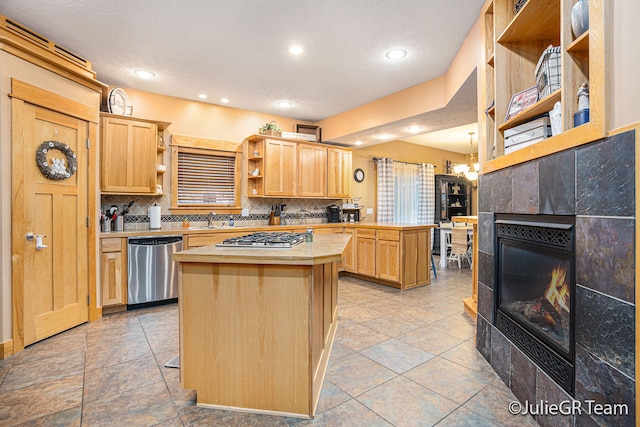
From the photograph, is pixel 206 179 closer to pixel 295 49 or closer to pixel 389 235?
pixel 295 49

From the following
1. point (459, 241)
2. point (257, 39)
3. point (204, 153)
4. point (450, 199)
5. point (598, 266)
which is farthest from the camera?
point (450, 199)

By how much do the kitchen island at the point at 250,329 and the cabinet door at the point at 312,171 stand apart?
3.49m

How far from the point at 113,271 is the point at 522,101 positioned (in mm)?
4135

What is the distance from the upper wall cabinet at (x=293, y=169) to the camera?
4902mm

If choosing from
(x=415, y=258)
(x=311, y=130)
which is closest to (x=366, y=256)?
(x=415, y=258)

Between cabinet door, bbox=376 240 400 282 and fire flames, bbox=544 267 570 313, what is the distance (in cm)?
273

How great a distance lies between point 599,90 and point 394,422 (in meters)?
1.83

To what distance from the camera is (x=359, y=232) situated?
5.16 meters

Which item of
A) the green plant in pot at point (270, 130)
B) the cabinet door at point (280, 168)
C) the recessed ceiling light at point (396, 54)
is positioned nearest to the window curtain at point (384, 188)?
the cabinet door at point (280, 168)

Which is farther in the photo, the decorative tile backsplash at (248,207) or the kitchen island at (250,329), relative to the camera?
the decorative tile backsplash at (248,207)

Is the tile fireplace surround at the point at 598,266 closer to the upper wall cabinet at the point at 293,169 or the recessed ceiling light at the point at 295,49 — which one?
the recessed ceiling light at the point at 295,49

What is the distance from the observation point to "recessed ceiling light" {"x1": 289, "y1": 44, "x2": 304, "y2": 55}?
3078mm

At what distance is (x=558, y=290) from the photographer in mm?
1647

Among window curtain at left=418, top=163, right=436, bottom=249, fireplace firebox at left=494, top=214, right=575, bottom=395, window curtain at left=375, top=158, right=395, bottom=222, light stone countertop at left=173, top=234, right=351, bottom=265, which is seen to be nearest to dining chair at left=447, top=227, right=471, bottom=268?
window curtain at left=375, top=158, right=395, bottom=222
